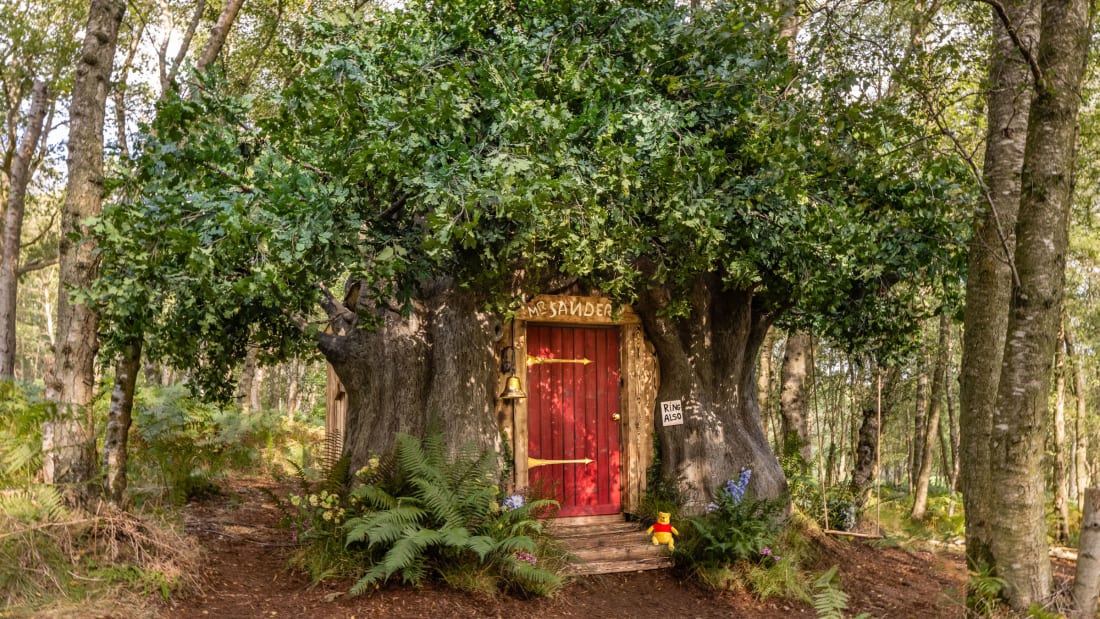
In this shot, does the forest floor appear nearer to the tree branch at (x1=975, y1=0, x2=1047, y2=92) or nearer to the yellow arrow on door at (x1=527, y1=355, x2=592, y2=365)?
the yellow arrow on door at (x1=527, y1=355, x2=592, y2=365)

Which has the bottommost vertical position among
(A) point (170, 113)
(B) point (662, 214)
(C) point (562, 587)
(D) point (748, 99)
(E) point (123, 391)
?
(C) point (562, 587)

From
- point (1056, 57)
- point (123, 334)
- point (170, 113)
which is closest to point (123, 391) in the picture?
point (123, 334)

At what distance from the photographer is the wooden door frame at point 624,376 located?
27.6 ft

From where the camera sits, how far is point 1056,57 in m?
5.04

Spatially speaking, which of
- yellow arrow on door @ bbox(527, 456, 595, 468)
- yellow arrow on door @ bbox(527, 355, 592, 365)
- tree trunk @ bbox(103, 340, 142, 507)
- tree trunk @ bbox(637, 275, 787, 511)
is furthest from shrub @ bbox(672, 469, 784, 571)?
tree trunk @ bbox(103, 340, 142, 507)

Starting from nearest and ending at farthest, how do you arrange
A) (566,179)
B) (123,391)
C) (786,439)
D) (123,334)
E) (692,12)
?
(566,179) → (123,334) → (123,391) → (692,12) → (786,439)

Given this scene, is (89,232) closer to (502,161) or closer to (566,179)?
(502,161)

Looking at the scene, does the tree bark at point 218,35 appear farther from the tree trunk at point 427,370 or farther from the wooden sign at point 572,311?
the wooden sign at point 572,311

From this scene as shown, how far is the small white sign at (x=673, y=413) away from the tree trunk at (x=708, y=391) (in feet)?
0.20

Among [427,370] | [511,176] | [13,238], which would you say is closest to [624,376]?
[427,370]

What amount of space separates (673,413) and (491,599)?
3353mm

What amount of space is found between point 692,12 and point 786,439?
19.4 ft

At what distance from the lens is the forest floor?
19.7 feet

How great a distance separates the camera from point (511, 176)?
523 centimetres
